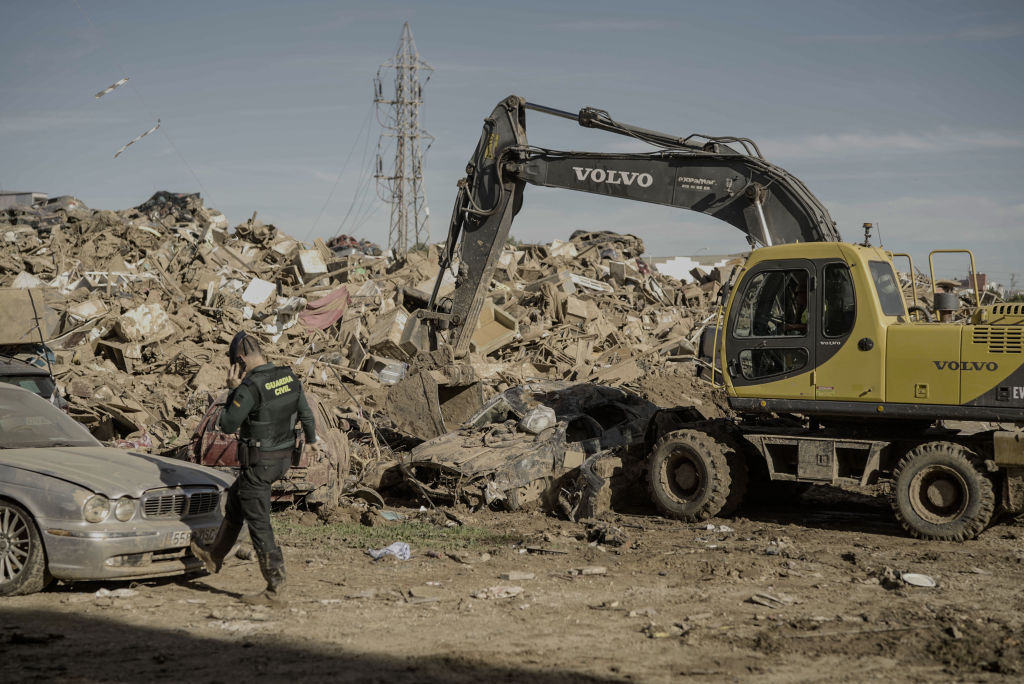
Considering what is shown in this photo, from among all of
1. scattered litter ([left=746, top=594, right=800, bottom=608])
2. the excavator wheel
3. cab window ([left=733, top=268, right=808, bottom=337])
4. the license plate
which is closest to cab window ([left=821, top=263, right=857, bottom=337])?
cab window ([left=733, top=268, right=808, bottom=337])

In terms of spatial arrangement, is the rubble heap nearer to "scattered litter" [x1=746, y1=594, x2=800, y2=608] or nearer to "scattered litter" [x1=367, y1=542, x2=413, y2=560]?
"scattered litter" [x1=367, y1=542, x2=413, y2=560]

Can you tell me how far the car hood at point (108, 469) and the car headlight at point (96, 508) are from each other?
0.17 ft

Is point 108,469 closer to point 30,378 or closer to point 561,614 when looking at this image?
point 561,614

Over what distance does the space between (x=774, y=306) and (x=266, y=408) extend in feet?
18.5

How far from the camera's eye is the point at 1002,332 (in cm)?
888

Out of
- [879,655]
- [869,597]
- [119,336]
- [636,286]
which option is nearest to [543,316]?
[636,286]

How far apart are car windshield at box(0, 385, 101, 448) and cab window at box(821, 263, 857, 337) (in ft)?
23.3

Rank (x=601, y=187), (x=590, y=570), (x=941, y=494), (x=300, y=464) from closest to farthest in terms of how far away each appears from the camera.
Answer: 1. (x=590, y=570)
2. (x=941, y=494)
3. (x=300, y=464)
4. (x=601, y=187)

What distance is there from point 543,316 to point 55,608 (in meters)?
15.6

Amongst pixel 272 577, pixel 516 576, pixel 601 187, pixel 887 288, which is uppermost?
pixel 601 187

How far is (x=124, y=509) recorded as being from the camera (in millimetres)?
6824

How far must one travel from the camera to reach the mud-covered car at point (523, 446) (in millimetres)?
10602

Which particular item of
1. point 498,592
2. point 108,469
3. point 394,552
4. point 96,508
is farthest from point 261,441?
point 394,552

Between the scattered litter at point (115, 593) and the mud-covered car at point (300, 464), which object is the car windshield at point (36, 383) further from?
the scattered litter at point (115, 593)
